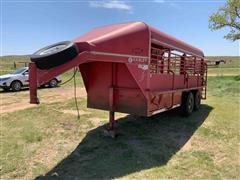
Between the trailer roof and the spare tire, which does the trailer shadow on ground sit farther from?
the trailer roof

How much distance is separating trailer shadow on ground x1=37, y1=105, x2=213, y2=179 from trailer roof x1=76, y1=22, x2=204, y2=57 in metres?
2.26

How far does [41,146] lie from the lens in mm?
6008

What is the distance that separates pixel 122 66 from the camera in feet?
19.8

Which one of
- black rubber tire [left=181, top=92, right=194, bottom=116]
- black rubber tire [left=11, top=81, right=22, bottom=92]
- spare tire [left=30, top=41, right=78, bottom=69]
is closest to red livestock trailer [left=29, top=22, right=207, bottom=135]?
spare tire [left=30, top=41, right=78, bottom=69]

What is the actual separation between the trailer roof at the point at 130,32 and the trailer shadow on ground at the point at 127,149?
89.1 inches

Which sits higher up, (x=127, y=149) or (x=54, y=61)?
(x=54, y=61)

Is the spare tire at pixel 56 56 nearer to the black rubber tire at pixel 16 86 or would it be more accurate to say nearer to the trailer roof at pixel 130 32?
the trailer roof at pixel 130 32

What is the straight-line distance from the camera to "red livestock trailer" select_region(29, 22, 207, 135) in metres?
4.53

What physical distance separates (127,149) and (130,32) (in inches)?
98.1

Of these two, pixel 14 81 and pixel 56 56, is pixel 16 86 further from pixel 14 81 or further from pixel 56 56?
pixel 56 56

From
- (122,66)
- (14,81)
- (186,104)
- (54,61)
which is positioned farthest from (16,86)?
(54,61)

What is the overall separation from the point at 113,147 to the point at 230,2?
27.6 m

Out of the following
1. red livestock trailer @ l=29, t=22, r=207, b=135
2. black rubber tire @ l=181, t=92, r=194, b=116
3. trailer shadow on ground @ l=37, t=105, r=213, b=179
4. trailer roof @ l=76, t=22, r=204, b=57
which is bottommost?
trailer shadow on ground @ l=37, t=105, r=213, b=179

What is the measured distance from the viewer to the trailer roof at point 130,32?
530 cm
